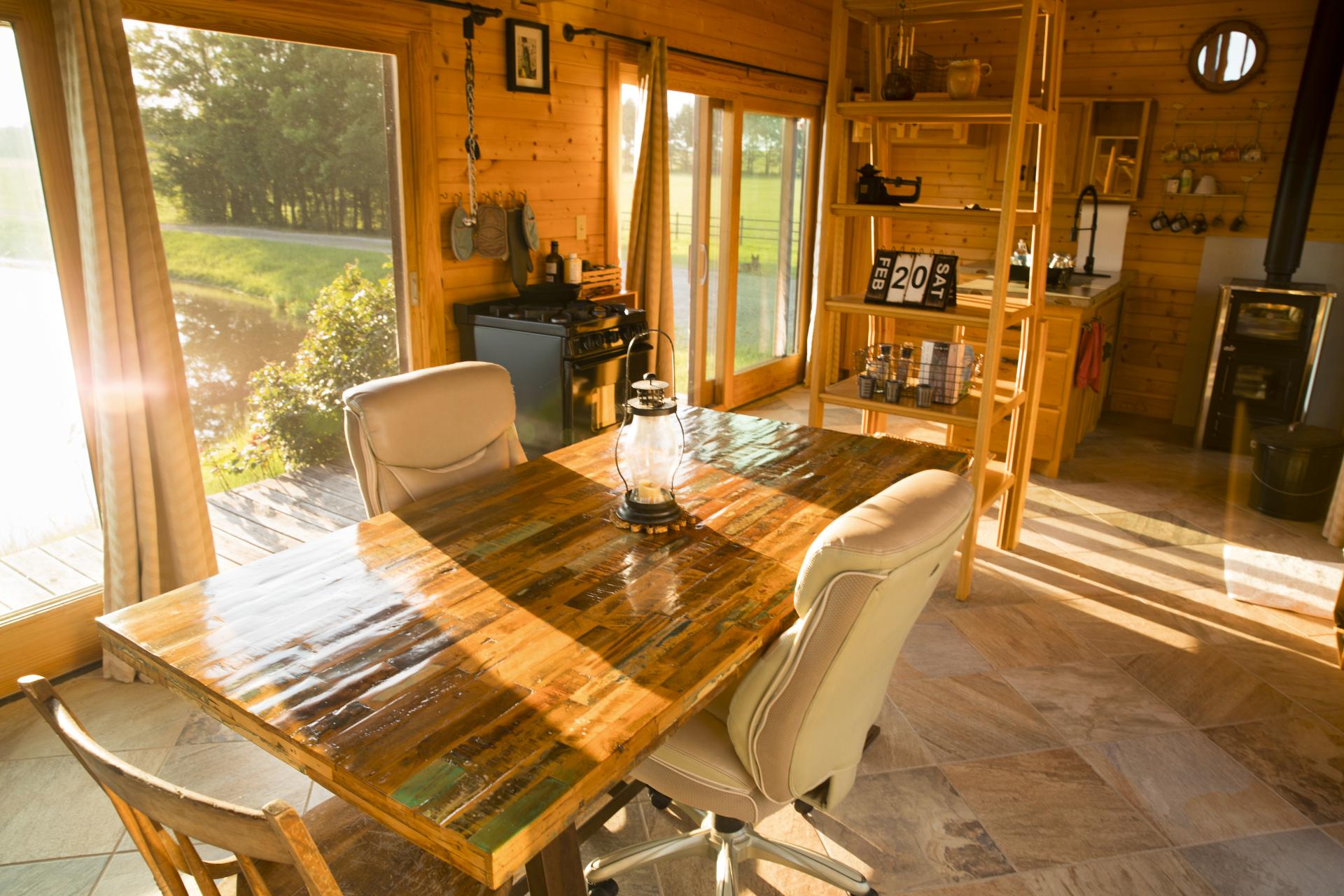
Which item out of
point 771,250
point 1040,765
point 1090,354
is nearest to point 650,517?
point 1040,765

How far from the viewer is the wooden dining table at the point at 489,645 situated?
1220mm

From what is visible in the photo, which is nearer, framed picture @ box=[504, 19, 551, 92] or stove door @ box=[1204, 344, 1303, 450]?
framed picture @ box=[504, 19, 551, 92]

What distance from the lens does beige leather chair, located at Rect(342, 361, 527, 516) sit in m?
2.22

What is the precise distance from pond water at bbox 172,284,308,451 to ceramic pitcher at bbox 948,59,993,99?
2.61 meters

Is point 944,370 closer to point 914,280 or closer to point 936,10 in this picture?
point 914,280

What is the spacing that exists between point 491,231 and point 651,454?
221 cm

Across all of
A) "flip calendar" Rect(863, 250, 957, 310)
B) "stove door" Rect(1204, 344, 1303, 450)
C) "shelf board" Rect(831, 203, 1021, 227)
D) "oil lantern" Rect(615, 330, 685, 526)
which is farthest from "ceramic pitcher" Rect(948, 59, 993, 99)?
"stove door" Rect(1204, 344, 1303, 450)

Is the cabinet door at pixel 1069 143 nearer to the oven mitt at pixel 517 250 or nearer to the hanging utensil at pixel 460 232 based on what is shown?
the oven mitt at pixel 517 250

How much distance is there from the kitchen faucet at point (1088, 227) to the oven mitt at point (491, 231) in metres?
3.52

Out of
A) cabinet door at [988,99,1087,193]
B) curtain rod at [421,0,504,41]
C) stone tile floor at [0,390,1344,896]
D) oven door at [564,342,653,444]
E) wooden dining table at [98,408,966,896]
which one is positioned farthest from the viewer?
cabinet door at [988,99,1087,193]

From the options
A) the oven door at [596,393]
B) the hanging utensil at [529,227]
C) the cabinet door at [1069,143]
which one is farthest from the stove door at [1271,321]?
the hanging utensil at [529,227]

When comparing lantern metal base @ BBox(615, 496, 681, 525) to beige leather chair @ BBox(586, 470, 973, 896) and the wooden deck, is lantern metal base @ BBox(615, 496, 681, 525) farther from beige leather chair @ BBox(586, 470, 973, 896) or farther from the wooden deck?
the wooden deck

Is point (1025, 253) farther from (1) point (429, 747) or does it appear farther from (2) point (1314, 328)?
(1) point (429, 747)

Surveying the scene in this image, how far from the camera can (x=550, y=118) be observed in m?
4.20
